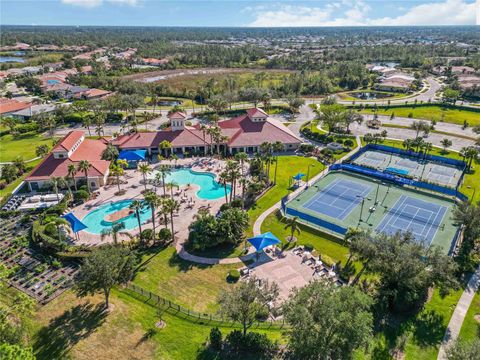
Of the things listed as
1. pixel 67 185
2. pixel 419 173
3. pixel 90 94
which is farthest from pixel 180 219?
pixel 90 94

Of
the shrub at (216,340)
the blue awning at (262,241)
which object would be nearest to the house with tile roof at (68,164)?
the blue awning at (262,241)

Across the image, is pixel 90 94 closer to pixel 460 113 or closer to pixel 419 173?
pixel 419 173

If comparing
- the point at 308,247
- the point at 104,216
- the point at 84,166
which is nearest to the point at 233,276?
the point at 308,247

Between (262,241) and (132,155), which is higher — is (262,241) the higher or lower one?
the higher one

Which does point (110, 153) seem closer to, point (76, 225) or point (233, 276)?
point (76, 225)

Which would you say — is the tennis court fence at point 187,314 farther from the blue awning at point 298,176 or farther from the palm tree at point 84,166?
the blue awning at point 298,176

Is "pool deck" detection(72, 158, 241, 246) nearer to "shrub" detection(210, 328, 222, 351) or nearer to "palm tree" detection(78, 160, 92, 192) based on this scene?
"palm tree" detection(78, 160, 92, 192)
